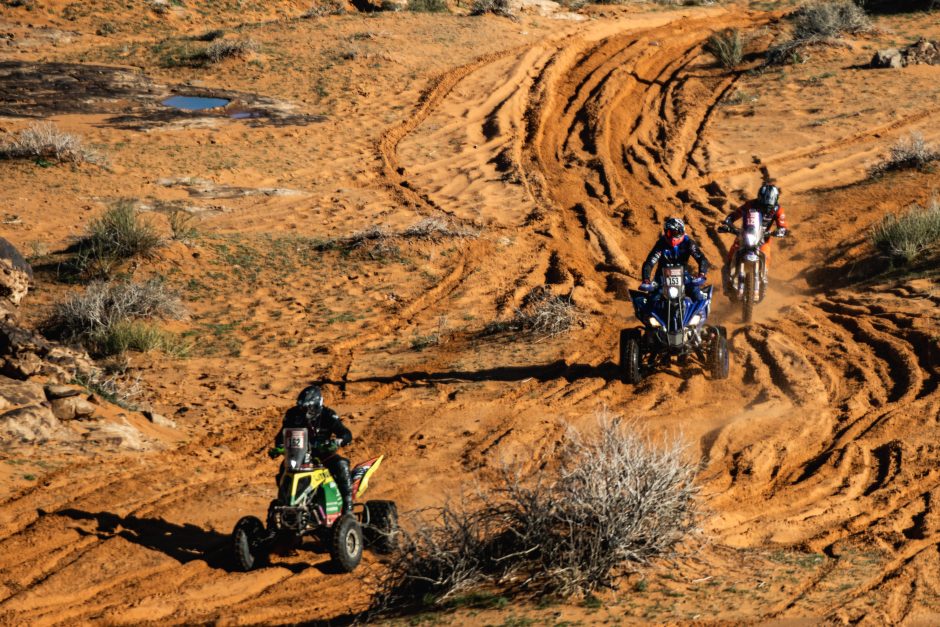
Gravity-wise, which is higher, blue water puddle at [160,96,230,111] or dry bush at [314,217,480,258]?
blue water puddle at [160,96,230,111]

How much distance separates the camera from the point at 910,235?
1481 cm

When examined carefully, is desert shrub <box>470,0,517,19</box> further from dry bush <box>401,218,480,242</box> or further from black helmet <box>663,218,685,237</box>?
black helmet <box>663,218,685,237</box>

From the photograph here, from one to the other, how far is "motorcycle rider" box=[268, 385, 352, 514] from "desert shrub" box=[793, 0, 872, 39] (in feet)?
78.4

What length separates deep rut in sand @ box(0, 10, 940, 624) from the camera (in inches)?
281

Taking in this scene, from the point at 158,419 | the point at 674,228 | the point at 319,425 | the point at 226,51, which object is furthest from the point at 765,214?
the point at 226,51

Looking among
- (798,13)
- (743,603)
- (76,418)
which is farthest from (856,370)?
(798,13)

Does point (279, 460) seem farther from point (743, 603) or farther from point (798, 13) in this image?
point (798, 13)

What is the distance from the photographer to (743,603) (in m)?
6.06

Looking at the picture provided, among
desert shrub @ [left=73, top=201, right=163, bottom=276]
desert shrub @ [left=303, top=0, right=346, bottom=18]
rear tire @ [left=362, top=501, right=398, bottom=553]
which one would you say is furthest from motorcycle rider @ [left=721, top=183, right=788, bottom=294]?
desert shrub @ [left=303, top=0, right=346, bottom=18]

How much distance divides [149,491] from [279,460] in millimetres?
1463

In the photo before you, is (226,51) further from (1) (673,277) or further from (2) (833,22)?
(1) (673,277)

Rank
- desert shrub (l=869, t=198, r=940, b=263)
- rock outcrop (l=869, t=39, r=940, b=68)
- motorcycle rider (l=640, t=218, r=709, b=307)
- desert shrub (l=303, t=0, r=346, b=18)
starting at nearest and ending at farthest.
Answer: motorcycle rider (l=640, t=218, r=709, b=307) < desert shrub (l=869, t=198, r=940, b=263) < rock outcrop (l=869, t=39, r=940, b=68) < desert shrub (l=303, t=0, r=346, b=18)

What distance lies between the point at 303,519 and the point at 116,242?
945 centimetres

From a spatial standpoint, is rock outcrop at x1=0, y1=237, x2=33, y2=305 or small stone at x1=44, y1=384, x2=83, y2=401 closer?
small stone at x1=44, y1=384, x2=83, y2=401
